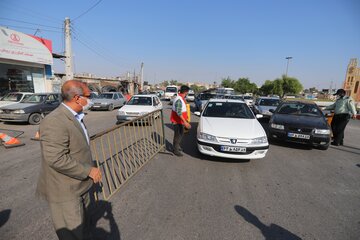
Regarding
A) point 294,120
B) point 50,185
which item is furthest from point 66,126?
point 294,120

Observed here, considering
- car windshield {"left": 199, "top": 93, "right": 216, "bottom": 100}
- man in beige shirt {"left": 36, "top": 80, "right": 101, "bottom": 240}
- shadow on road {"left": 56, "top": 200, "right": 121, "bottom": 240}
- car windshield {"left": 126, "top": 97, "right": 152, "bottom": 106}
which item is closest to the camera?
man in beige shirt {"left": 36, "top": 80, "right": 101, "bottom": 240}

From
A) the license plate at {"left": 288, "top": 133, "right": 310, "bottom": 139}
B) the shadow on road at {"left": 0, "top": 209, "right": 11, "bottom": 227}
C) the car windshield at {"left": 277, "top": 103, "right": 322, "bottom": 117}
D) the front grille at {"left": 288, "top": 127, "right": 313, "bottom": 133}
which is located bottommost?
the shadow on road at {"left": 0, "top": 209, "right": 11, "bottom": 227}

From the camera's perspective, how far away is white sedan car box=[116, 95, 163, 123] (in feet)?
30.3

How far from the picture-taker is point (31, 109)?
30.3 feet

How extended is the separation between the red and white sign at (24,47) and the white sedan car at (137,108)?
376 inches

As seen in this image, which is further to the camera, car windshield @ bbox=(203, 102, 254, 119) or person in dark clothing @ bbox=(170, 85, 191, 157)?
car windshield @ bbox=(203, 102, 254, 119)

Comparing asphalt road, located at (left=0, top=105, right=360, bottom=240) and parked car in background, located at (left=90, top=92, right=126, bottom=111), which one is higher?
parked car in background, located at (left=90, top=92, right=126, bottom=111)

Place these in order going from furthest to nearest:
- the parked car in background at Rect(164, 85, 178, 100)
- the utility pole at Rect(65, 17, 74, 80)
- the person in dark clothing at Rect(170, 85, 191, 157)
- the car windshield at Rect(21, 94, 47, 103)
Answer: the parked car in background at Rect(164, 85, 178, 100)
the utility pole at Rect(65, 17, 74, 80)
the car windshield at Rect(21, 94, 47, 103)
the person in dark clothing at Rect(170, 85, 191, 157)

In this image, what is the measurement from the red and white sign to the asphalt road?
448 inches

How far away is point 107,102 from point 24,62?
6.44 metres

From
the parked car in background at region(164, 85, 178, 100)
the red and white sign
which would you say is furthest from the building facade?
the red and white sign

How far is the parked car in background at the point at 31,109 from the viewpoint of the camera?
889cm

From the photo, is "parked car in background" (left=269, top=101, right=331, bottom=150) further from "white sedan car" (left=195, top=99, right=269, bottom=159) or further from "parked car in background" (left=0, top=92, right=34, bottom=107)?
"parked car in background" (left=0, top=92, right=34, bottom=107)

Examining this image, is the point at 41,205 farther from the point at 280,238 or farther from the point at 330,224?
the point at 330,224
